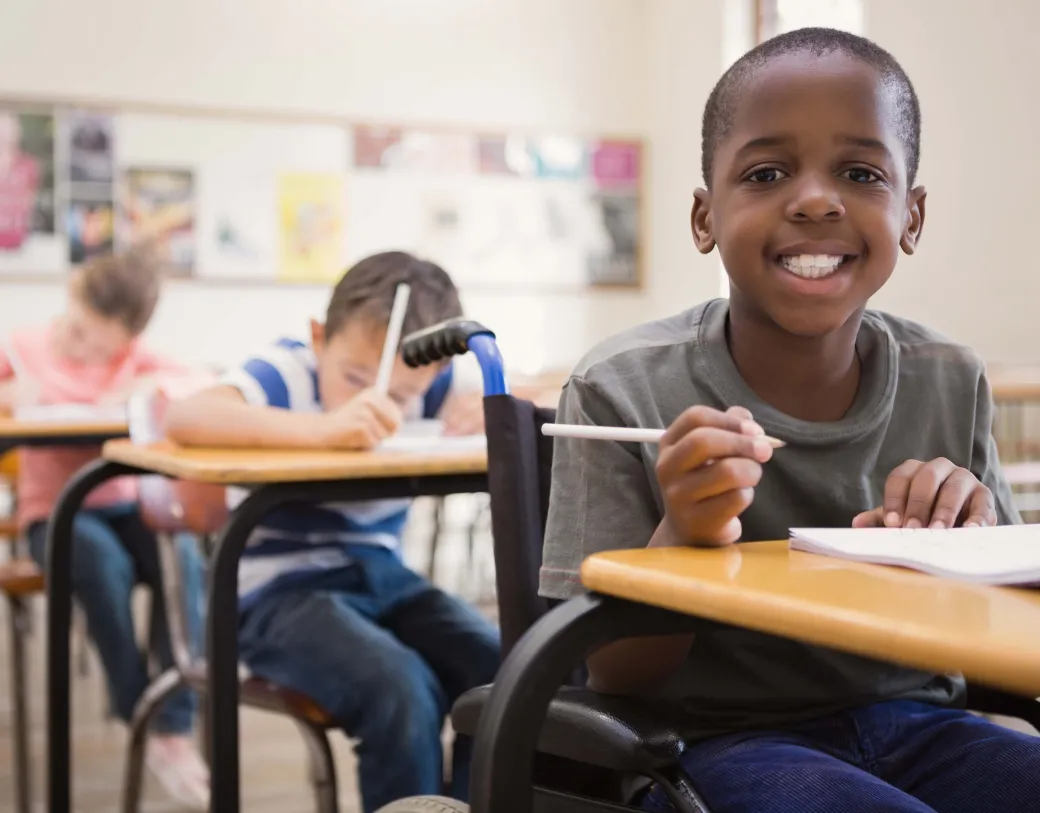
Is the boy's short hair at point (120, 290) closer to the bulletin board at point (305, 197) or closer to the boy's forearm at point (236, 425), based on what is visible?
the boy's forearm at point (236, 425)

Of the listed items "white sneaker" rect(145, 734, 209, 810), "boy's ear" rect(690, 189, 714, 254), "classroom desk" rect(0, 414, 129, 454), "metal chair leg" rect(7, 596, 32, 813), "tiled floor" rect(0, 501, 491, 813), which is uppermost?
"boy's ear" rect(690, 189, 714, 254)

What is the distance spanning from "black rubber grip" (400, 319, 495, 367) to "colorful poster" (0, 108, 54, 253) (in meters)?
4.90

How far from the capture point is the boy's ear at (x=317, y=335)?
78.7 inches

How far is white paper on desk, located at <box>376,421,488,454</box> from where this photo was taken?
1.69 metres

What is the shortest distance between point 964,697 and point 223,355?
5.22m

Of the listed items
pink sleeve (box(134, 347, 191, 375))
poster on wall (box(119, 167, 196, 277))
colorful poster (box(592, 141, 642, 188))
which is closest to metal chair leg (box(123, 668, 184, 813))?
pink sleeve (box(134, 347, 191, 375))

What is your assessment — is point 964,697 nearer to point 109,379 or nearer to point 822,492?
point 822,492

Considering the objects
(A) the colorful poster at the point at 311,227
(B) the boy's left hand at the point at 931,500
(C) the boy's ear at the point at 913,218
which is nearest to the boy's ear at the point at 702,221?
(C) the boy's ear at the point at 913,218

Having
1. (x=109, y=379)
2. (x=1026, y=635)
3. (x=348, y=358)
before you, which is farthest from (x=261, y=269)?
(x=1026, y=635)

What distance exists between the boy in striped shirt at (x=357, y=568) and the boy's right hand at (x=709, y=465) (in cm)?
89

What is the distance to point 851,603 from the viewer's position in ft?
1.95

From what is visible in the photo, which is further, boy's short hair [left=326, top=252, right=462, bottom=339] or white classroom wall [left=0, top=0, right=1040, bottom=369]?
white classroom wall [left=0, top=0, right=1040, bottom=369]

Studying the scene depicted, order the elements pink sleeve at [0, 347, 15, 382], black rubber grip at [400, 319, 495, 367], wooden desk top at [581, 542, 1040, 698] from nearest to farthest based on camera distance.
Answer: wooden desk top at [581, 542, 1040, 698] < black rubber grip at [400, 319, 495, 367] < pink sleeve at [0, 347, 15, 382]

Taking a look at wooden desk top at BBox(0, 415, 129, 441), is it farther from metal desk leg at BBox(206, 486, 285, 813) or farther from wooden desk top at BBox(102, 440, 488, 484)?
metal desk leg at BBox(206, 486, 285, 813)
